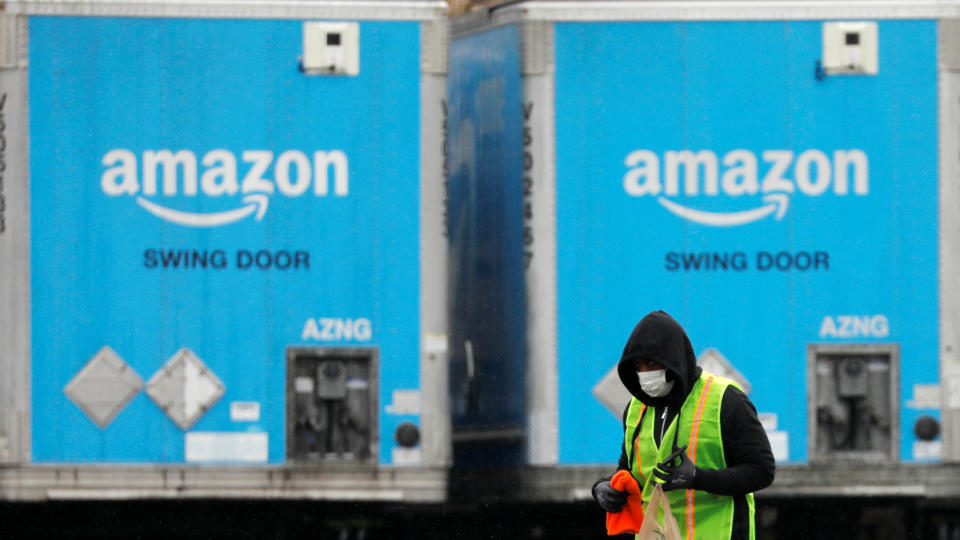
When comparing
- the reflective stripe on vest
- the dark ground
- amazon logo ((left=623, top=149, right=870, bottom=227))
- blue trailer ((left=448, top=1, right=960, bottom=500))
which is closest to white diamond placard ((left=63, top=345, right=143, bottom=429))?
the dark ground

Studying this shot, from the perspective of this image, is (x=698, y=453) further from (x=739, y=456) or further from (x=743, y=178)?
(x=743, y=178)

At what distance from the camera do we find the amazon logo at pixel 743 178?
828cm

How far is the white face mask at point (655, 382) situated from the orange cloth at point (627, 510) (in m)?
0.33

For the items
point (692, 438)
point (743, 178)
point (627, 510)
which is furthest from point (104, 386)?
point (692, 438)

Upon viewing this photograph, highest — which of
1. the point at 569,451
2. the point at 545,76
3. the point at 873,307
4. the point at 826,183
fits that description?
the point at 545,76

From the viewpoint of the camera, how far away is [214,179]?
26.8 feet

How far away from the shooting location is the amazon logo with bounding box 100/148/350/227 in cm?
817

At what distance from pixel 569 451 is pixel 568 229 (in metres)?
1.14

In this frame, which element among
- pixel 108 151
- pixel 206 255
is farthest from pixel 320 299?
pixel 108 151

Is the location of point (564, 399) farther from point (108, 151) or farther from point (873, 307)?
point (108, 151)

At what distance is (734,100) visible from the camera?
8312 mm

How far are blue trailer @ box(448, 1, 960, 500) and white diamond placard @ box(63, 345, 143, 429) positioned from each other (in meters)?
2.03

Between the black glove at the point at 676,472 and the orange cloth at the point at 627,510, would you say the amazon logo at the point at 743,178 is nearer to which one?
the orange cloth at the point at 627,510

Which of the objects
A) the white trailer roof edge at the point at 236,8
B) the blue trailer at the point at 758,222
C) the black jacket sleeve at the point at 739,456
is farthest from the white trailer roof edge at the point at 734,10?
the black jacket sleeve at the point at 739,456
